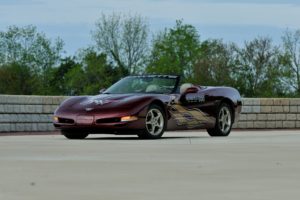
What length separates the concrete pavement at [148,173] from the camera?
6121 mm

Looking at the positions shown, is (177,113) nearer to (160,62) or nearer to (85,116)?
(85,116)

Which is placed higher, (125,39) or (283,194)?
(125,39)

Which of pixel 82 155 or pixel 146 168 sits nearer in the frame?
pixel 146 168

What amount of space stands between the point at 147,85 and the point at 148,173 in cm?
895

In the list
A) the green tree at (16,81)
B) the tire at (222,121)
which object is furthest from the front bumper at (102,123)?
the green tree at (16,81)

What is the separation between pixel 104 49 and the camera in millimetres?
91312

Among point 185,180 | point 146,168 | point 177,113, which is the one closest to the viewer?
point 185,180

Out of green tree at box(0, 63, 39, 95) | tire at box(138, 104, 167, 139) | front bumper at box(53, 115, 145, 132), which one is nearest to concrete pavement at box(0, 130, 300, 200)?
front bumper at box(53, 115, 145, 132)

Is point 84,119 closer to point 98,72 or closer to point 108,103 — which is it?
point 108,103

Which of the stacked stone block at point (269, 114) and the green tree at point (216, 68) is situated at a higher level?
the green tree at point (216, 68)

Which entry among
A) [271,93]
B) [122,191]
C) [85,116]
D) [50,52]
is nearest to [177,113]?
[85,116]

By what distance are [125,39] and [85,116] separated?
250ft

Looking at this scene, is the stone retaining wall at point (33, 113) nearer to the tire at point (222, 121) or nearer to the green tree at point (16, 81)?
the tire at point (222, 121)

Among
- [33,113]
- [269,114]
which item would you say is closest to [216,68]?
[269,114]
